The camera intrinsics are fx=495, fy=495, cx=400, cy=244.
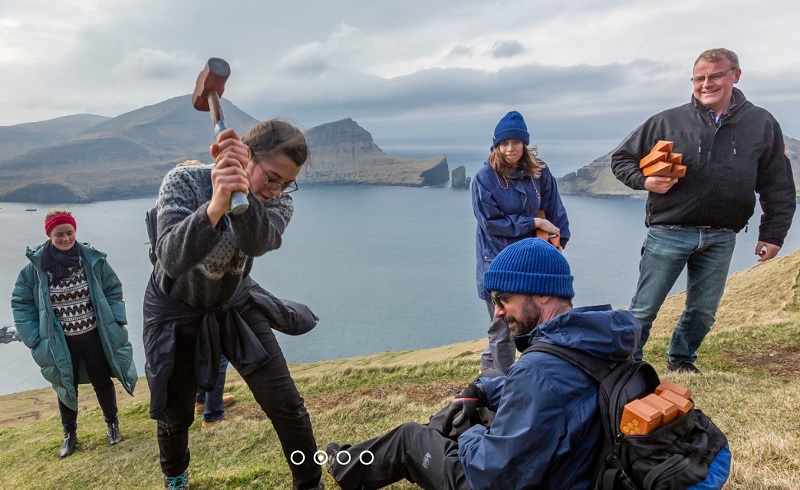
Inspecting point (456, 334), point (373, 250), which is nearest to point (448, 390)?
point (456, 334)

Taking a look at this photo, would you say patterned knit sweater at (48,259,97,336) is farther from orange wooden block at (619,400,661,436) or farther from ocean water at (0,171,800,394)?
ocean water at (0,171,800,394)

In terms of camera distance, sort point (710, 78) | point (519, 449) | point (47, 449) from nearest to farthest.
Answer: point (519, 449) → point (710, 78) → point (47, 449)

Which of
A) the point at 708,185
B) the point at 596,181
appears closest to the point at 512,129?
the point at 708,185

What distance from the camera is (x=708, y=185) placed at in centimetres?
553

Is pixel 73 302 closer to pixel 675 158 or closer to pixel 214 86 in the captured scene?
pixel 214 86

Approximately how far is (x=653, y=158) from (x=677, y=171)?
0.94 ft

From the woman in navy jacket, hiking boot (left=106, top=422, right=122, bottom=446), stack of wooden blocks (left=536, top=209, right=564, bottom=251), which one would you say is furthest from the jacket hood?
hiking boot (left=106, top=422, right=122, bottom=446)

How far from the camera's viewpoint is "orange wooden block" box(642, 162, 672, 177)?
17.8 feet

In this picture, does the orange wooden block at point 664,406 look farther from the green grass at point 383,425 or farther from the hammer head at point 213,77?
the hammer head at point 213,77

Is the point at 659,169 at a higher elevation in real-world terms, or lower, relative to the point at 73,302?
higher

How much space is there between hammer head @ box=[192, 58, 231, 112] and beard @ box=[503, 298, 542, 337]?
7.54 ft

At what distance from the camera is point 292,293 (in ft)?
256

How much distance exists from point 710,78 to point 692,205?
139 centimetres

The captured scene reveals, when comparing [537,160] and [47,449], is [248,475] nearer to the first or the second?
[537,160]
